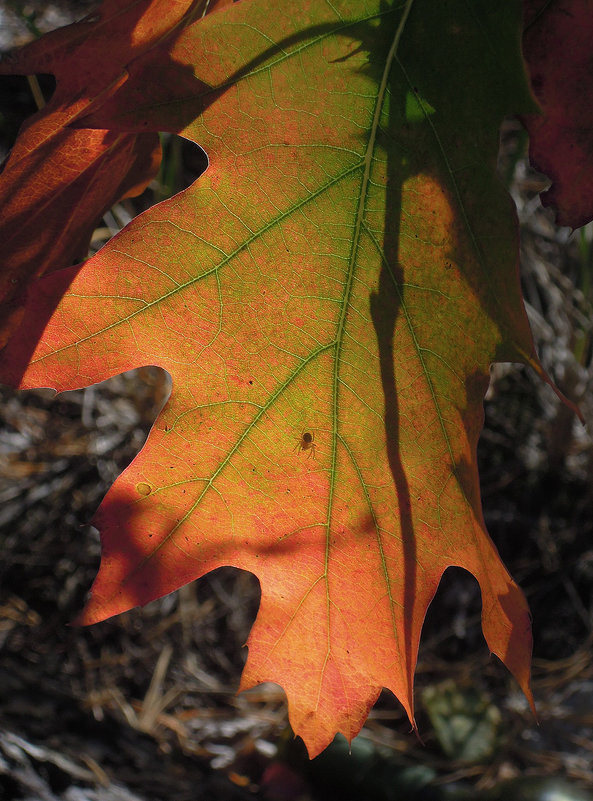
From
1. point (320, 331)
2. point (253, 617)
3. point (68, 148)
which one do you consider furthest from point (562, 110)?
point (253, 617)

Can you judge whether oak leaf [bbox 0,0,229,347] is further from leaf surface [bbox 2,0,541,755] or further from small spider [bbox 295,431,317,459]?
small spider [bbox 295,431,317,459]

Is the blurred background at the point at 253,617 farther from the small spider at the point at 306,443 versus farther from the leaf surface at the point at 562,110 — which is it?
the small spider at the point at 306,443

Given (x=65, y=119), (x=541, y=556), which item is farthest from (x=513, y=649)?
(x=541, y=556)

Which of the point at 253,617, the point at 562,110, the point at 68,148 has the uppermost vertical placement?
the point at 68,148

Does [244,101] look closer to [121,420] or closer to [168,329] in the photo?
[168,329]

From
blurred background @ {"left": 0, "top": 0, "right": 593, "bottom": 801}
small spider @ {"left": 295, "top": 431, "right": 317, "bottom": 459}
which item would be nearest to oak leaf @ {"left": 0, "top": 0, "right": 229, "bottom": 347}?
small spider @ {"left": 295, "top": 431, "right": 317, "bottom": 459}

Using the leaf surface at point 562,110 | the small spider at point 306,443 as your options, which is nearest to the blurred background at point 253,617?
the leaf surface at point 562,110

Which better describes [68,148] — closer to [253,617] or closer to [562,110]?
[562,110]
